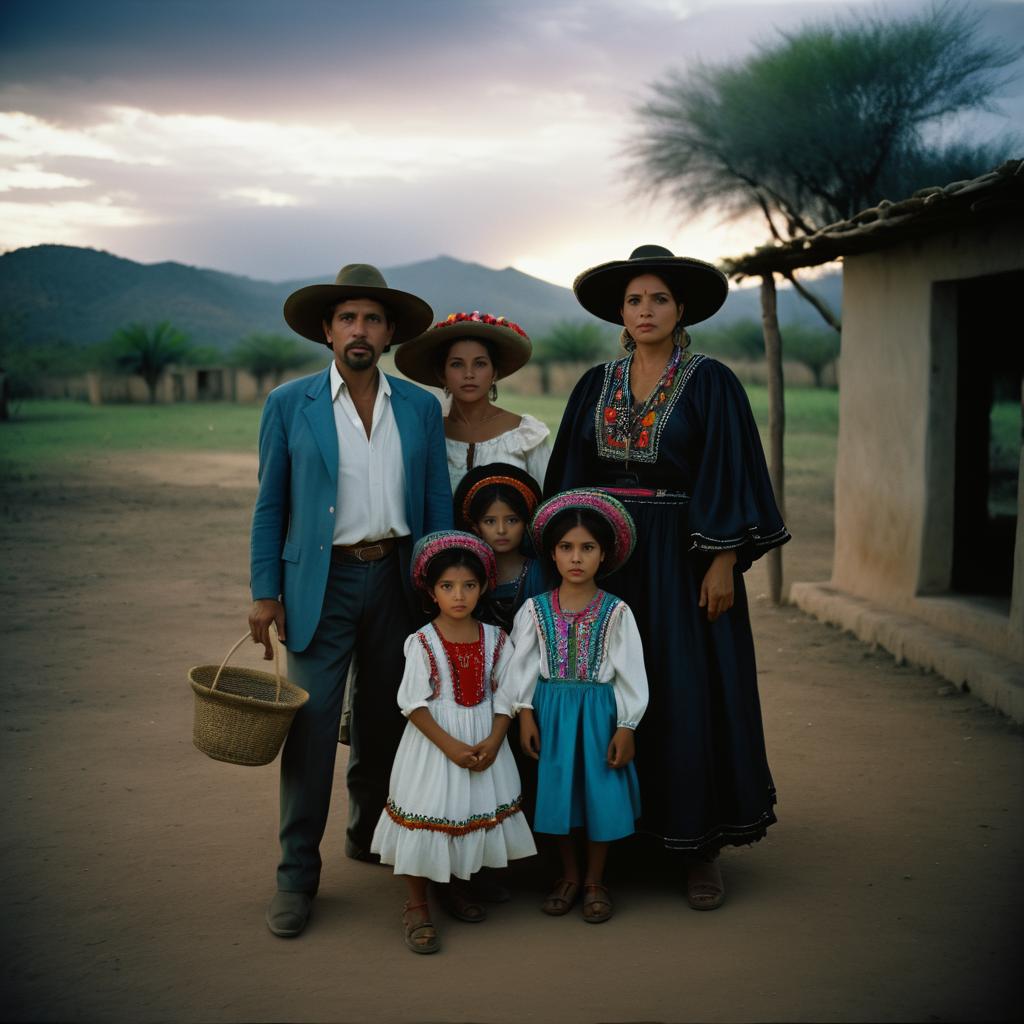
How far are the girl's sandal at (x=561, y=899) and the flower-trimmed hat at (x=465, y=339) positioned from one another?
5.99ft

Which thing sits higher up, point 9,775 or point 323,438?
point 323,438

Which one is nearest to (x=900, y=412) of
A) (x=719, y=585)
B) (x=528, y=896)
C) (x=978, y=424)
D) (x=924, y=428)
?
(x=924, y=428)

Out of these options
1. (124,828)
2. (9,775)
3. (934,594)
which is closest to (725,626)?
(124,828)

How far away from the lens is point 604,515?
3.72 meters

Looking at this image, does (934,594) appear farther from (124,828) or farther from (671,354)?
(124,828)

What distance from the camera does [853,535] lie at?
8.43 metres

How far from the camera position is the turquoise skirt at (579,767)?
3.68 m

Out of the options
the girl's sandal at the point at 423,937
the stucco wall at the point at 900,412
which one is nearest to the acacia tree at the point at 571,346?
the stucco wall at the point at 900,412

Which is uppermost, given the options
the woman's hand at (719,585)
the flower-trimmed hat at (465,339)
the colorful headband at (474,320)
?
the colorful headband at (474,320)

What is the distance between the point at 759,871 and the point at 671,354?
1.92m

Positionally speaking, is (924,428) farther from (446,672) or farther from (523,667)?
(446,672)

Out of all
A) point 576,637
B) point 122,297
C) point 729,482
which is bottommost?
point 576,637

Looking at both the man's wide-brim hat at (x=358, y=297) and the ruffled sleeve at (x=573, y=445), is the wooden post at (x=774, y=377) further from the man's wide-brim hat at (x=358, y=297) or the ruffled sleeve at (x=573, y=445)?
the man's wide-brim hat at (x=358, y=297)

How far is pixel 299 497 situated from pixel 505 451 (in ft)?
2.93
